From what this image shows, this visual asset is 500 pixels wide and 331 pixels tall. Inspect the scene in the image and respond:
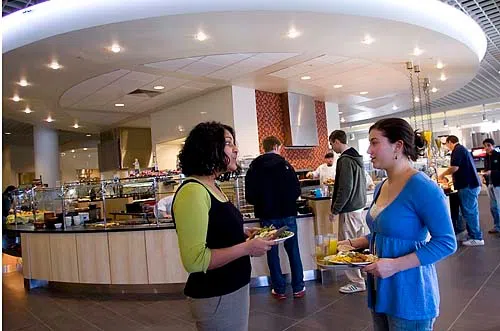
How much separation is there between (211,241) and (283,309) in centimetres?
257

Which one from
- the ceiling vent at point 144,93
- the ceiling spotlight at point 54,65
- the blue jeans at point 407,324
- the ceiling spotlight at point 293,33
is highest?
the ceiling spotlight at point 54,65

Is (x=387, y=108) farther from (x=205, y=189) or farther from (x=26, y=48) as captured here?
(x=205, y=189)

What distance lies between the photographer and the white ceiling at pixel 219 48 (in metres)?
4.36

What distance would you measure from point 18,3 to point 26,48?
0.56 meters

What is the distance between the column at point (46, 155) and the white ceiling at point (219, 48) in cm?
250

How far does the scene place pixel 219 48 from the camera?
532 cm

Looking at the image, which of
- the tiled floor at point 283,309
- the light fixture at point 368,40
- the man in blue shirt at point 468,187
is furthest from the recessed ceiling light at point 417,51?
the tiled floor at point 283,309

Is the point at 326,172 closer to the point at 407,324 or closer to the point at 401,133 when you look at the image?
the point at 401,133

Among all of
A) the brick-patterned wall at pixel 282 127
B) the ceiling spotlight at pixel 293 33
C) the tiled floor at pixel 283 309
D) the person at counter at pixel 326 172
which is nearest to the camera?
the tiled floor at pixel 283 309

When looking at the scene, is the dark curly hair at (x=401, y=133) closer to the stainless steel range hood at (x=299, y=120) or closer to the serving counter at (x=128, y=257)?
the serving counter at (x=128, y=257)

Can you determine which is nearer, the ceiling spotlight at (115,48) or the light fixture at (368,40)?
the ceiling spotlight at (115,48)

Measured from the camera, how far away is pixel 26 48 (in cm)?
486

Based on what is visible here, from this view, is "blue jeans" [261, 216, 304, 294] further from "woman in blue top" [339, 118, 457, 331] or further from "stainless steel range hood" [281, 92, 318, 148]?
"stainless steel range hood" [281, 92, 318, 148]

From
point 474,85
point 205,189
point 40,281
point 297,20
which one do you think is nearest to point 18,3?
point 297,20
